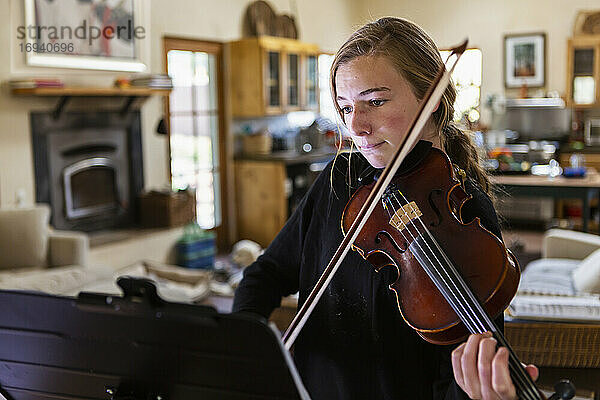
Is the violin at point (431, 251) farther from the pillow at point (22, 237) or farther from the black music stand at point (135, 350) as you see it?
the pillow at point (22, 237)

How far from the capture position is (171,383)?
842 mm

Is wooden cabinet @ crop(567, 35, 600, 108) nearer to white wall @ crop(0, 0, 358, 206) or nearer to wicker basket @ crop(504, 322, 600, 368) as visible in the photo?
white wall @ crop(0, 0, 358, 206)

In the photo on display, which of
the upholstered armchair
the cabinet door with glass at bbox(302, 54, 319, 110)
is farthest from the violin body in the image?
the cabinet door with glass at bbox(302, 54, 319, 110)

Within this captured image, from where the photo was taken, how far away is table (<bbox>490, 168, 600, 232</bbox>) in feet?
16.9

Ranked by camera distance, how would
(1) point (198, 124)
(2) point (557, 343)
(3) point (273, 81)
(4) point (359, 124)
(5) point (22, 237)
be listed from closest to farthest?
(4) point (359, 124)
(2) point (557, 343)
(5) point (22, 237)
(1) point (198, 124)
(3) point (273, 81)

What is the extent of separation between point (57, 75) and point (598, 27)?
18.4 feet

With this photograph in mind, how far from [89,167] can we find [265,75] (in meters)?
2.00

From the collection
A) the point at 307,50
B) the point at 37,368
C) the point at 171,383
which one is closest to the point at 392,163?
the point at 171,383

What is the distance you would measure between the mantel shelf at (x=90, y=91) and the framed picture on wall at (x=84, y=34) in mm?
197

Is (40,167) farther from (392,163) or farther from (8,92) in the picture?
(392,163)

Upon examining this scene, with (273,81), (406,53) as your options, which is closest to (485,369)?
(406,53)

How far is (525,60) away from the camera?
303 inches

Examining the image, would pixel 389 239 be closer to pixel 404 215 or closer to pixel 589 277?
pixel 404 215

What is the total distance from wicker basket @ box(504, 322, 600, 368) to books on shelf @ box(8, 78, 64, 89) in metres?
3.26
